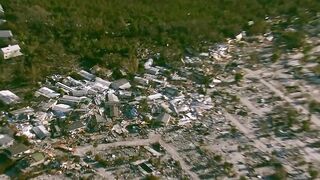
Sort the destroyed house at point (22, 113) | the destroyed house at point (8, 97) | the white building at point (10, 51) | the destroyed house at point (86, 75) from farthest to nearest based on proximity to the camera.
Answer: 1. the white building at point (10, 51)
2. the destroyed house at point (86, 75)
3. the destroyed house at point (8, 97)
4. the destroyed house at point (22, 113)

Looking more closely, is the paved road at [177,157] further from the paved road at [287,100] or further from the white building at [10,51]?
the white building at [10,51]

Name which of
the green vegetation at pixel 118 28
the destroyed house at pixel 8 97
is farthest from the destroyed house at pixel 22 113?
the green vegetation at pixel 118 28

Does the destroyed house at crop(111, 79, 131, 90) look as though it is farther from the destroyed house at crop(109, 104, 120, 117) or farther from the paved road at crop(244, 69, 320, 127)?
the paved road at crop(244, 69, 320, 127)

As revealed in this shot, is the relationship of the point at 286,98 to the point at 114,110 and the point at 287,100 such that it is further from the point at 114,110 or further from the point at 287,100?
the point at 114,110

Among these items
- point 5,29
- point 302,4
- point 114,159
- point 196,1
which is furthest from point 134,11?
point 114,159

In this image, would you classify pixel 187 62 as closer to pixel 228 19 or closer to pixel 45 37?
pixel 228 19
